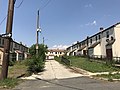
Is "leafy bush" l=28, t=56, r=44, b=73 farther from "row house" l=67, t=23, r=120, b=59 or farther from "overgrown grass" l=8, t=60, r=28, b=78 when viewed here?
"row house" l=67, t=23, r=120, b=59

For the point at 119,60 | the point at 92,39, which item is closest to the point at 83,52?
the point at 92,39

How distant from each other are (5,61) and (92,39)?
39.1 metres

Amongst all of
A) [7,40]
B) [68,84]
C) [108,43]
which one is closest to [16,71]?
[7,40]

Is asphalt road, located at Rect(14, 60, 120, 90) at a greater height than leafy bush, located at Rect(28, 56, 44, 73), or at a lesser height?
lesser

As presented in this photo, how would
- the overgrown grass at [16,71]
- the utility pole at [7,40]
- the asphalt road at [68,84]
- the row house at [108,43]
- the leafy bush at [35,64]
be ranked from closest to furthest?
the asphalt road at [68,84] → the utility pole at [7,40] → the overgrown grass at [16,71] → the leafy bush at [35,64] → the row house at [108,43]

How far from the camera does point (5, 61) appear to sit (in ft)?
46.0

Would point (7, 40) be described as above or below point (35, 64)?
above

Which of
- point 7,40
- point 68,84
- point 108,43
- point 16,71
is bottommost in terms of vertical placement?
point 68,84

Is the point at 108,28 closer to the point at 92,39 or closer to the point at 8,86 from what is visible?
the point at 92,39

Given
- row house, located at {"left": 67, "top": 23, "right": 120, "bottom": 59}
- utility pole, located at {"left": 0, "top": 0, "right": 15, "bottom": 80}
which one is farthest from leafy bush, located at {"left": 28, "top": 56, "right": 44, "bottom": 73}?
row house, located at {"left": 67, "top": 23, "right": 120, "bottom": 59}

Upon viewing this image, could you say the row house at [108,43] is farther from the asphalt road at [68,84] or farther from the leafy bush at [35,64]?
the asphalt road at [68,84]

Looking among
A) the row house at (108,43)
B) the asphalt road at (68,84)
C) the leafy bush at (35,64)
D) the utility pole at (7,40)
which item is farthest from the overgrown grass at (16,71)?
the row house at (108,43)

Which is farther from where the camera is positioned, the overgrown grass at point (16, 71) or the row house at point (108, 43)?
the row house at point (108, 43)

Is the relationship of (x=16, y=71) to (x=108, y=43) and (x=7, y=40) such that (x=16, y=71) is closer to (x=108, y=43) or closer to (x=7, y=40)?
(x=7, y=40)
